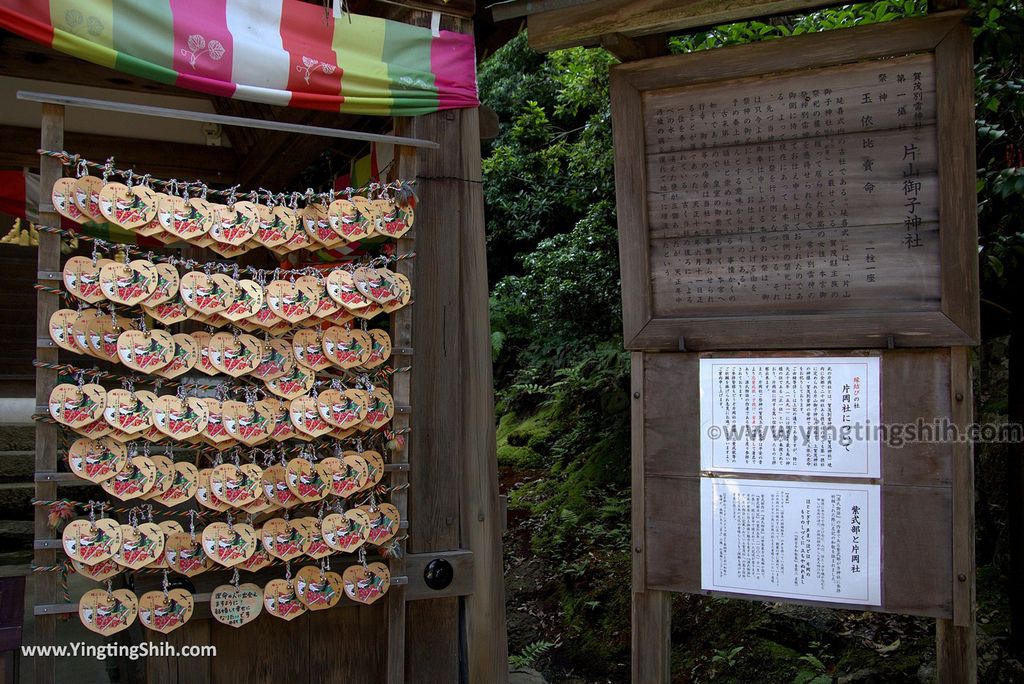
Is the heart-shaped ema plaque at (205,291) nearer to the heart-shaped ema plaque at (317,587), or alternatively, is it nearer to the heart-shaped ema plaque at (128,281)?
the heart-shaped ema plaque at (128,281)

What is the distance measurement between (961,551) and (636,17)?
2947 mm

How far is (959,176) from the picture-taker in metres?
3.47

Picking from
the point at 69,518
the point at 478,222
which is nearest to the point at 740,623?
the point at 478,222

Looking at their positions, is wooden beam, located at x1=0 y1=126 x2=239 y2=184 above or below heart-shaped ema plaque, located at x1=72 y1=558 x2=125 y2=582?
above

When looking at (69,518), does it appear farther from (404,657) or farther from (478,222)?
(478,222)

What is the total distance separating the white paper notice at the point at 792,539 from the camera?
11.9 ft

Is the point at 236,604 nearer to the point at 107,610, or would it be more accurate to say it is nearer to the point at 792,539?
the point at 107,610

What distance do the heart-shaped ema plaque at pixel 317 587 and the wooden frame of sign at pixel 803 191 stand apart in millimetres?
2037

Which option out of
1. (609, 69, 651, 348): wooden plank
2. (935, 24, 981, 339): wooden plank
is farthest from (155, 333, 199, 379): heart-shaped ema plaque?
(935, 24, 981, 339): wooden plank

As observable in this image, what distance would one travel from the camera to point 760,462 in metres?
3.83

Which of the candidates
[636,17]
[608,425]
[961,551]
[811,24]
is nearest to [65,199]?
[636,17]

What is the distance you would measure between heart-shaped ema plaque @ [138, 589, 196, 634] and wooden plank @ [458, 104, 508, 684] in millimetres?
1519

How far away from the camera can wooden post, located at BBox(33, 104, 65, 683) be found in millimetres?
3430

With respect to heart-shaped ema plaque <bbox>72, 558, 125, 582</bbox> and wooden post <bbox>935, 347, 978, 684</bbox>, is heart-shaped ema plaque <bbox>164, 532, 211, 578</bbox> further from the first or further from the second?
wooden post <bbox>935, 347, 978, 684</bbox>
